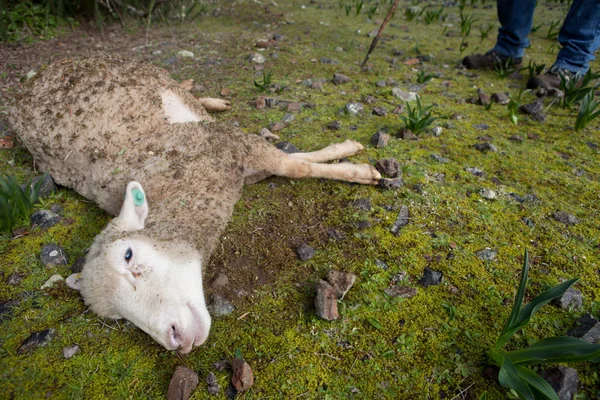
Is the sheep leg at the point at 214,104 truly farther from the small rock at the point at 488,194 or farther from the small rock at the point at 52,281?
the small rock at the point at 488,194

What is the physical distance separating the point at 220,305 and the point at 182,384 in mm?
563

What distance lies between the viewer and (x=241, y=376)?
2049mm

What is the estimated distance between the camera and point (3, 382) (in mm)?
2127

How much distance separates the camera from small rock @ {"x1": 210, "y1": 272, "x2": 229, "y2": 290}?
2654 mm

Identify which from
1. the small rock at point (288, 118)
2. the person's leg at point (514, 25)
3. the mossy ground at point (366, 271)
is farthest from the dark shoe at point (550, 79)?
the small rock at point (288, 118)

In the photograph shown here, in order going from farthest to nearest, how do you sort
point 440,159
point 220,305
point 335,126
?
point 335,126, point 440,159, point 220,305

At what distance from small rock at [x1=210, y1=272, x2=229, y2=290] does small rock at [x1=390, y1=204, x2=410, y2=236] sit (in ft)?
4.42

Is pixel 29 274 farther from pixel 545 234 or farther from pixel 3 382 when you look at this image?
pixel 545 234

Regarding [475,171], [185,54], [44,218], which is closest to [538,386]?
[475,171]

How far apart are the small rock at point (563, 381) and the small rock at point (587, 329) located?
28 cm

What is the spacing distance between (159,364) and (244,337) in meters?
0.52

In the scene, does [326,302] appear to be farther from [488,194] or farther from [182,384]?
[488,194]

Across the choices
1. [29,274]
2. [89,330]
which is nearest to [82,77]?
[29,274]

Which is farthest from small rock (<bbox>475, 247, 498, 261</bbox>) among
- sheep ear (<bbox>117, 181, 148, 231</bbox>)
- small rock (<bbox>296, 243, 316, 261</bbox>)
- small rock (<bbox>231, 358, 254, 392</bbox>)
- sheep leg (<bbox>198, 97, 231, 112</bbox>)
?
sheep leg (<bbox>198, 97, 231, 112</bbox>)
